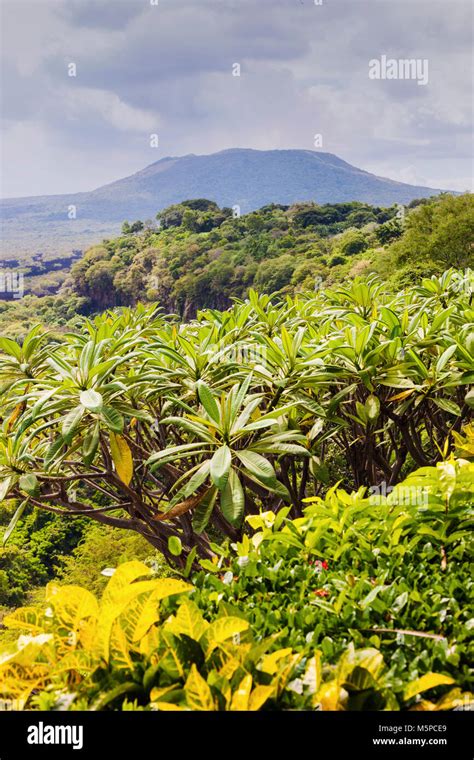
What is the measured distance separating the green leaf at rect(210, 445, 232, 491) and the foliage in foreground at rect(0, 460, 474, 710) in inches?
14.9

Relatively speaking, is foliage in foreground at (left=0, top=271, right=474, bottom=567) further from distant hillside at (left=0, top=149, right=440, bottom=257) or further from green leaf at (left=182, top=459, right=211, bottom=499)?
distant hillside at (left=0, top=149, right=440, bottom=257)

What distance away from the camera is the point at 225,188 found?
3465 inches

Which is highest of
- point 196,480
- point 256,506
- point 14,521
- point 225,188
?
point 225,188

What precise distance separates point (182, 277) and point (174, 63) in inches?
1722

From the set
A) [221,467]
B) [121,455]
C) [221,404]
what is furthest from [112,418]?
[221,467]

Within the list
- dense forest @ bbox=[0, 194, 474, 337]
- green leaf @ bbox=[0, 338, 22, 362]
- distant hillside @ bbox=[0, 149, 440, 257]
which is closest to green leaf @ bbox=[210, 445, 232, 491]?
green leaf @ bbox=[0, 338, 22, 362]

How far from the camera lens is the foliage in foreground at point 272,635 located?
0.75 m

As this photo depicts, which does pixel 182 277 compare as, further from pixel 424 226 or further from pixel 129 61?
pixel 129 61

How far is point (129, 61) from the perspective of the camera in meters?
76.8

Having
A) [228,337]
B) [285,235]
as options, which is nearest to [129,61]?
[285,235]

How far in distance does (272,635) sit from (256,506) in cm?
161

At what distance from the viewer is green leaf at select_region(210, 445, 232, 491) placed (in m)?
1.49
